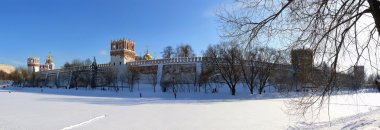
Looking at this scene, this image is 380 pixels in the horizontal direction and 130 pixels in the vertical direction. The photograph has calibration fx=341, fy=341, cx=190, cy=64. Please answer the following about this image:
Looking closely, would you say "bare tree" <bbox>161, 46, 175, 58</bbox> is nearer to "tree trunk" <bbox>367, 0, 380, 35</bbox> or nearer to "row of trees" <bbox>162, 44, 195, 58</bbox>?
"row of trees" <bbox>162, 44, 195, 58</bbox>

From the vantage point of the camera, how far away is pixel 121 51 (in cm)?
7012

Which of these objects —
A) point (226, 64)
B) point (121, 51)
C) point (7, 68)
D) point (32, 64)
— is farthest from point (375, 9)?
point (7, 68)

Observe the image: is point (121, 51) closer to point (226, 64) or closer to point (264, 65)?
point (226, 64)

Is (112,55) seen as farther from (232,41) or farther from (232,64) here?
(232,41)

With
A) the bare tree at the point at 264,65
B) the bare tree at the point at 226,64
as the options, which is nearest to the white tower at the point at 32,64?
the bare tree at the point at 226,64

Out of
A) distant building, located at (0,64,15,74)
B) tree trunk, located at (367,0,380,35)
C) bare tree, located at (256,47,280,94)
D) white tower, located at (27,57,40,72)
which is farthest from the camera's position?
distant building, located at (0,64,15,74)

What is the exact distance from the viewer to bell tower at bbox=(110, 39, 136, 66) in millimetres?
68938

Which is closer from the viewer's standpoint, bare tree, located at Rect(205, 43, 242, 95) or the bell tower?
bare tree, located at Rect(205, 43, 242, 95)

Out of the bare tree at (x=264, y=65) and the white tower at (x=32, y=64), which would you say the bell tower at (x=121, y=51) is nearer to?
the bare tree at (x=264, y=65)

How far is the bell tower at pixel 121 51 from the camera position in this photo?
68.9 metres

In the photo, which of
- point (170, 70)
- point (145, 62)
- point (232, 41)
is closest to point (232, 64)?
point (170, 70)

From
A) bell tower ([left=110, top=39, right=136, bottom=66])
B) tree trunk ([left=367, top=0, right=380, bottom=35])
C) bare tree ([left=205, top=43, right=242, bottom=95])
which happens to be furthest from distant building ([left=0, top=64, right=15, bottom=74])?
tree trunk ([left=367, top=0, right=380, bottom=35])

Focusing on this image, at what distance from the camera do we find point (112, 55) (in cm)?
7138

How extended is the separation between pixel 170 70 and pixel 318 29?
179ft
